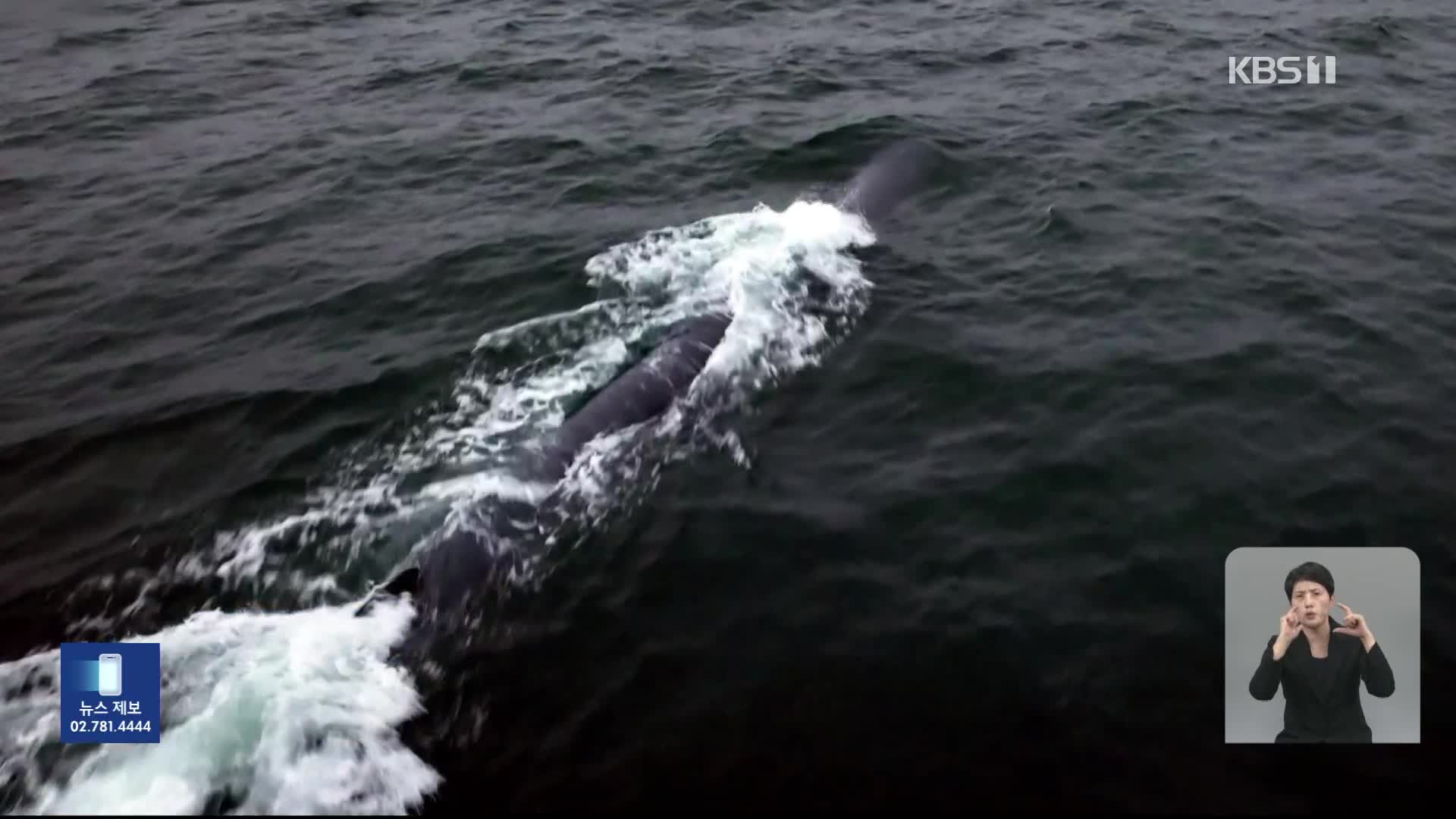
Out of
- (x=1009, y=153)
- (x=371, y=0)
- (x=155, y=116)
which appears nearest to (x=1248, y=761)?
(x=1009, y=153)

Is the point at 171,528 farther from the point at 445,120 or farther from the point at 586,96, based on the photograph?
the point at 586,96

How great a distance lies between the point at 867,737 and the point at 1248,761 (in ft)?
8.44

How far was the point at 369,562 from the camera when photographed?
926 cm

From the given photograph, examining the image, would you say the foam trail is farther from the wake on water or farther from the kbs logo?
the kbs logo

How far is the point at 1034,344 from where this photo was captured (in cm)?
1184

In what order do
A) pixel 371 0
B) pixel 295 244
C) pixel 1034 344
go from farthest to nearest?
pixel 371 0
pixel 295 244
pixel 1034 344

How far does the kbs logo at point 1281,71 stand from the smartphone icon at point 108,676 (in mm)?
18937

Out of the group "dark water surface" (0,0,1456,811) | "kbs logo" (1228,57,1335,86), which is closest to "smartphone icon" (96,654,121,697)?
"dark water surface" (0,0,1456,811)

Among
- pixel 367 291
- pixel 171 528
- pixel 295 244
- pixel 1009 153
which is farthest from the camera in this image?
pixel 1009 153

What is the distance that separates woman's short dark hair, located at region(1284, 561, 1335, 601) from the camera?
8.04 metres

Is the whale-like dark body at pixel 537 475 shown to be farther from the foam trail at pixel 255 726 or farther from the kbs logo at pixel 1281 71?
the kbs logo at pixel 1281 71

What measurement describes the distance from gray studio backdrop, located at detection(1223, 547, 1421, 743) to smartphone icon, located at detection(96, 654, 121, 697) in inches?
322

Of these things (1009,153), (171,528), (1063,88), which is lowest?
(171,528)

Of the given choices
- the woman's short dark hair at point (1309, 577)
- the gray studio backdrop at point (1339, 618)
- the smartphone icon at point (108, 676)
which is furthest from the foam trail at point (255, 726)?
the woman's short dark hair at point (1309, 577)
